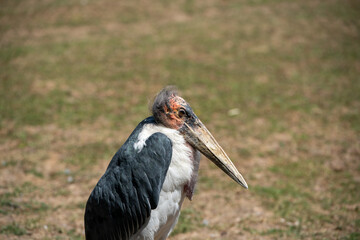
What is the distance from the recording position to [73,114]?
7.35 meters

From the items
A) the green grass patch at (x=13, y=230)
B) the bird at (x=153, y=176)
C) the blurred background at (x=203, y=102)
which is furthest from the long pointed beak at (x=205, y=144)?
the green grass patch at (x=13, y=230)

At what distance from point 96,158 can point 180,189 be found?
127 inches

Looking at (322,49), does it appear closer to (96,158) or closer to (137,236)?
(96,158)

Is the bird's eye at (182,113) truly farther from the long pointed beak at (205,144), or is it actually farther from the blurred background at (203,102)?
the blurred background at (203,102)

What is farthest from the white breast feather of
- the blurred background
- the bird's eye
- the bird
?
the blurred background

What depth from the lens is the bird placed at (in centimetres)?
299

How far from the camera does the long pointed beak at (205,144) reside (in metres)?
3.22

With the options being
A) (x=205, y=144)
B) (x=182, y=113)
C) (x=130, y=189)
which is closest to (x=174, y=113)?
(x=182, y=113)

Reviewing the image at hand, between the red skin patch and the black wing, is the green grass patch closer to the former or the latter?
the black wing

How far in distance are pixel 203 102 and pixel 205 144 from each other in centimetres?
474

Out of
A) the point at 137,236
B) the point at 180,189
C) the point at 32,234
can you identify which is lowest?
the point at 32,234

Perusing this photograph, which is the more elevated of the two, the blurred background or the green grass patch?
the green grass patch

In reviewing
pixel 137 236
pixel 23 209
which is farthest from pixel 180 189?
pixel 23 209

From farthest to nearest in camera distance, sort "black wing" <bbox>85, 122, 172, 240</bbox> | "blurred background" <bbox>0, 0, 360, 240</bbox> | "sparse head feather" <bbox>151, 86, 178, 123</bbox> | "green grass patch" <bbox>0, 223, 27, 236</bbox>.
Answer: "blurred background" <bbox>0, 0, 360, 240</bbox> → "green grass patch" <bbox>0, 223, 27, 236</bbox> → "sparse head feather" <bbox>151, 86, 178, 123</bbox> → "black wing" <bbox>85, 122, 172, 240</bbox>
